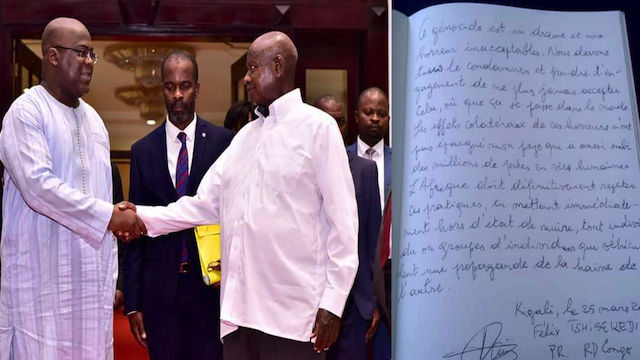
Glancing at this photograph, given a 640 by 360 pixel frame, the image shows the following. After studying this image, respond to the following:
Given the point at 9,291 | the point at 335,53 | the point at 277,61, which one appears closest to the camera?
the point at 277,61

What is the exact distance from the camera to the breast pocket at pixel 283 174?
8.48ft

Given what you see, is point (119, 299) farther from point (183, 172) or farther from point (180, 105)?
point (180, 105)

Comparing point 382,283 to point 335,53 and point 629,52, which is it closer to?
point 629,52

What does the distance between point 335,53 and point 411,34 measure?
5.01 metres

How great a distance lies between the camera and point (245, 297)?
2572 mm

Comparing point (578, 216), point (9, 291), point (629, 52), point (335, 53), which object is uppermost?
point (335, 53)

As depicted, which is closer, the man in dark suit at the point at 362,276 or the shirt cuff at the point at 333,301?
the shirt cuff at the point at 333,301

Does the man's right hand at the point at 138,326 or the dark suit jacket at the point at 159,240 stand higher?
the dark suit jacket at the point at 159,240

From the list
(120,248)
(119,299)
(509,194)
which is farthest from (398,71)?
(120,248)

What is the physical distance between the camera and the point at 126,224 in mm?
3141

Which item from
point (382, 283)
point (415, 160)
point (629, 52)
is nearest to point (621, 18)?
point (629, 52)

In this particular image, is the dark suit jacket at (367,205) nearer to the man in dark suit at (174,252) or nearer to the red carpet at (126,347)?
the man in dark suit at (174,252)

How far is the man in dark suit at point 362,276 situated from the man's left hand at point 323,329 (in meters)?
0.44

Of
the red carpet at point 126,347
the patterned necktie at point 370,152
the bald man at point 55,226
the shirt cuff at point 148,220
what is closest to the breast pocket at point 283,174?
the shirt cuff at point 148,220
